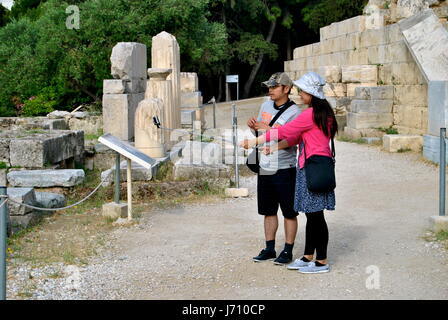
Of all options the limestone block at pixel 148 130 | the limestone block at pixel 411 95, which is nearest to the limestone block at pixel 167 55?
the limestone block at pixel 148 130

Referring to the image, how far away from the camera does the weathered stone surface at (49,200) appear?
8.37 meters

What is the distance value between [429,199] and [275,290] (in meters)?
4.27

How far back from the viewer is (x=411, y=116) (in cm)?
1377

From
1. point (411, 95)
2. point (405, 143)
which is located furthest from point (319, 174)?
point (411, 95)

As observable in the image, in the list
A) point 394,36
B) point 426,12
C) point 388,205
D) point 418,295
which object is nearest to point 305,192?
point 418,295

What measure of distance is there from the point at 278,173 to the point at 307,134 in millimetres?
470

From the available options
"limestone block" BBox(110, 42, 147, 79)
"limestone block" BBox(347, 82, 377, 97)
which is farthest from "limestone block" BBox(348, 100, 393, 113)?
"limestone block" BBox(110, 42, 147, 79)

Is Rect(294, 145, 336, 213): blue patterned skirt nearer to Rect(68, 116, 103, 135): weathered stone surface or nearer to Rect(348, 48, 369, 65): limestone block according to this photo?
Rect(68, 116, 103, 135): weathered stone surface

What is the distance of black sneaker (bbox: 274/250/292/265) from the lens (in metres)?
5.93

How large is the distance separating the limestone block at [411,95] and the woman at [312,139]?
27.3ft

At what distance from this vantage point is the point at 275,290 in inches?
207

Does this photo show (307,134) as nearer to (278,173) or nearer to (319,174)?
(319,174)
